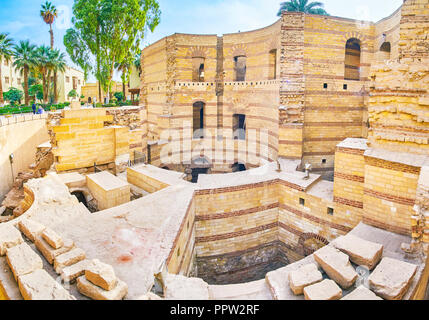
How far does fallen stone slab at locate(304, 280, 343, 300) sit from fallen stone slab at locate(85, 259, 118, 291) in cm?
270

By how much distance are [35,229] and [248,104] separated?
13172mm

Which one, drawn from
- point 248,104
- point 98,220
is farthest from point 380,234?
point 248,104

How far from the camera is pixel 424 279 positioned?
17.4ft

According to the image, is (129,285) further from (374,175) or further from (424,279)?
(374,175)

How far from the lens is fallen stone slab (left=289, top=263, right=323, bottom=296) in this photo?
14.8ft

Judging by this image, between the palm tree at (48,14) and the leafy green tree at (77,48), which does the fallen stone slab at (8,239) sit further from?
the palm tree at (48,14)

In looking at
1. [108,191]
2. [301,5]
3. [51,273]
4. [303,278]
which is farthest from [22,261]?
[301,5]

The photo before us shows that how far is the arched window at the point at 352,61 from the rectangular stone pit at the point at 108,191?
475 inches

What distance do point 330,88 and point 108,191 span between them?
10629mm

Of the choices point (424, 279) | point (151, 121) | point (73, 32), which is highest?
point (73, 32)

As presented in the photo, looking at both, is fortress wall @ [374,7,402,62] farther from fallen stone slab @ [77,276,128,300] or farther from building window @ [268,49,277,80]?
fallen stone slab @ [77,276,128,300]

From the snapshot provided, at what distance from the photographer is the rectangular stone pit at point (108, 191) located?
8.17m
